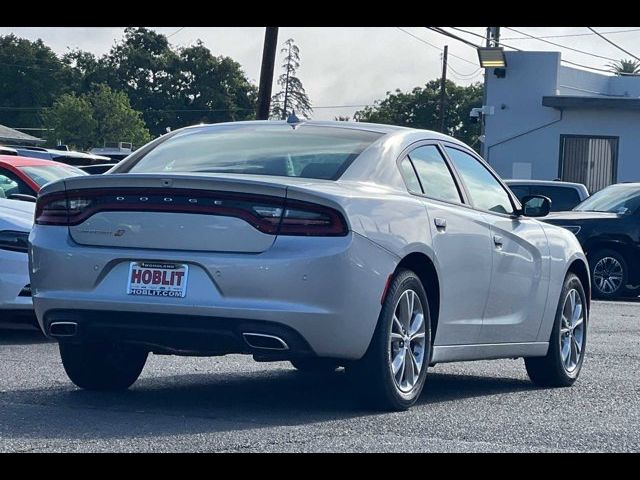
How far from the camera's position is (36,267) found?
23.8 feet

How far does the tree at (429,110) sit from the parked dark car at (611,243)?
3052 inches

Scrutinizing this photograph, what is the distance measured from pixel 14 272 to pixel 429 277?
4.16 m

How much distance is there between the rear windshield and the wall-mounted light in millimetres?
32530

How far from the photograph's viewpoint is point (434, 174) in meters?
8.07

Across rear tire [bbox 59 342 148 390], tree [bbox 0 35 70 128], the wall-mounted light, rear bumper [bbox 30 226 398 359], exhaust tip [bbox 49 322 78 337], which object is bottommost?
rear tire [bbox 59 342 148 390]

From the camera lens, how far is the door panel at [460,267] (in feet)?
25.1

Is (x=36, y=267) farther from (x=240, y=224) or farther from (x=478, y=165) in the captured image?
(x=478, y=165)

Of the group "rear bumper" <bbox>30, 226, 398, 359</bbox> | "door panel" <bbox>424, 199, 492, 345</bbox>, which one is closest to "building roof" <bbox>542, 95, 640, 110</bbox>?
"door panel" <bbox>424, 199, 492, 345</bbox>

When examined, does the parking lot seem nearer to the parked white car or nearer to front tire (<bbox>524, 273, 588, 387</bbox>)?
front tire (<bbox>524, 273, 588, 387</bbox>)

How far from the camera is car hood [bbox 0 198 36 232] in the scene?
35.2ft

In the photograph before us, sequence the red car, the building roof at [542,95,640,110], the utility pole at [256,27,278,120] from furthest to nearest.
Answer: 1. the building roof at [542,95,640,110]
2. the utility pole at [256,27,278,120]
3. the red car

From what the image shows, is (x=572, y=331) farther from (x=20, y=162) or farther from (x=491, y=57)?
(x=491, y=57)
